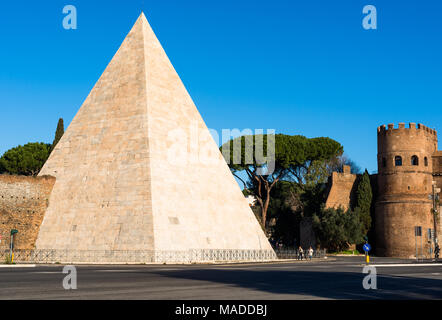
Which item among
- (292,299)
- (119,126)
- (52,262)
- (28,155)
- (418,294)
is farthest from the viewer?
(28,155)

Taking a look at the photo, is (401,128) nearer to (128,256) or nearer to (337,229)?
(337,229)

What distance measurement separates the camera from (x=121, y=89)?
2627 centimetres

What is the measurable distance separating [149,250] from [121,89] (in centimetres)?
952

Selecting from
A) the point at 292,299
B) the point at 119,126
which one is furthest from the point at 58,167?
the point at 292,299

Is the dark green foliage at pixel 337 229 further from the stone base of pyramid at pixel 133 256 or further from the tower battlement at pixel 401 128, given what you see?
the stone base of pyramid at pixel 133 256

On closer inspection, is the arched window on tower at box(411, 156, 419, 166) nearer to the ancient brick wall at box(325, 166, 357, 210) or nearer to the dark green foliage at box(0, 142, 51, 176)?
the ancient brick wall at box(325, 166, 357, 210)

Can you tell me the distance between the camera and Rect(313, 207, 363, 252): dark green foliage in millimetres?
42625

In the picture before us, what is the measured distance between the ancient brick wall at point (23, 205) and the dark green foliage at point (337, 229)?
82.7 ft

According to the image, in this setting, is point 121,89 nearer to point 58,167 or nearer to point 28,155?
point 58,167

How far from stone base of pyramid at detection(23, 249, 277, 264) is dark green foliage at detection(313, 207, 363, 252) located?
18.5m

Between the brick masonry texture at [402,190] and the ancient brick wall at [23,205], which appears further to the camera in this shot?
the brick masonry texture at [402,190]

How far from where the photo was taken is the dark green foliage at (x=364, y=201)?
46.2 meters

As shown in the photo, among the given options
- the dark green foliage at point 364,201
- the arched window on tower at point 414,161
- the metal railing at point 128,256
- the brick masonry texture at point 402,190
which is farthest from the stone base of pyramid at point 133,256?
the arched window on tower at point 414,161

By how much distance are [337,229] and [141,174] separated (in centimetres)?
2434
